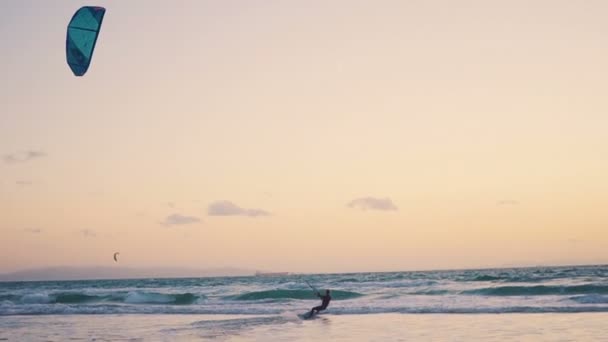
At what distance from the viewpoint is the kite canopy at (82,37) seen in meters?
12.8

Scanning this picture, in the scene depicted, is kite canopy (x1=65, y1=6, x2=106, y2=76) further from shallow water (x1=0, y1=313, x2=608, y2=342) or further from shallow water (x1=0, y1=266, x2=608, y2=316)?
shallow water (x1=0, y1=266, x2=608, y2=316)

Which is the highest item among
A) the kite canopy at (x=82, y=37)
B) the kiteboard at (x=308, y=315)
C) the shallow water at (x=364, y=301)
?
the kite canopy at (x=82, y=37)

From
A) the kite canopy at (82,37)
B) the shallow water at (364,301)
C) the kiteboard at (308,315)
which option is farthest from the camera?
the shallow water at (364,301)

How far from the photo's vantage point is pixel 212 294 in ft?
126

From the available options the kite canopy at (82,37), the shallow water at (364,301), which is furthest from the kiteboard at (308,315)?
the kite canopy at (82,37)

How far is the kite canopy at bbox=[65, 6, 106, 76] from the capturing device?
12.8m

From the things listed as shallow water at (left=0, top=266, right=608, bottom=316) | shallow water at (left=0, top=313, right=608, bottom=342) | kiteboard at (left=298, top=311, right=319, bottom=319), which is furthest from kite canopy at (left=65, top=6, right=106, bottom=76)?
shallow water at (left=0, top=266, right=608, bottom=316)

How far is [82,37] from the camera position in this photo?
12906 mm

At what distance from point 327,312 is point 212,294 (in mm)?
17536

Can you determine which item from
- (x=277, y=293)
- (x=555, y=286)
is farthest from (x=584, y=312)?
(x=277, y=293)

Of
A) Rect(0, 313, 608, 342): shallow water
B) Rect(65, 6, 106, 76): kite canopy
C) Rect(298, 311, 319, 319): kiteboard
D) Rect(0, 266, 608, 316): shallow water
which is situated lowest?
Rect(0, 313, 608, 342): shallow water

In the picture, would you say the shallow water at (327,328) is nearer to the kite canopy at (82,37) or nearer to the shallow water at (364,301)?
the shallow water at (364,301)

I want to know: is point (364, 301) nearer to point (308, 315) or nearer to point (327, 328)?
point (308, 315)

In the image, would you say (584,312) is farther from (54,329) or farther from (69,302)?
(69,302)
